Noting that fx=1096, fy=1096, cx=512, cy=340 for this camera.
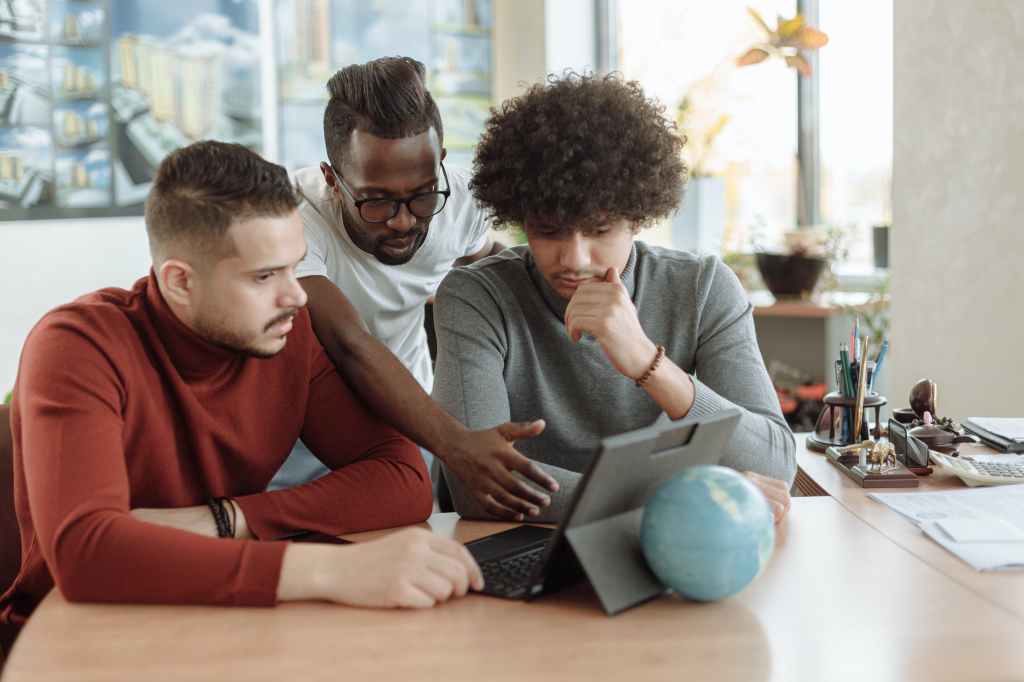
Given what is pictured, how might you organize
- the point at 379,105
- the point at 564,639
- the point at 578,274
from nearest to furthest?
the point at 564,639 < the point at 578,274 < the point at 379,105

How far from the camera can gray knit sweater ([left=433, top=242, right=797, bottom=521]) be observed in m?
1.78

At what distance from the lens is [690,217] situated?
4516 mm

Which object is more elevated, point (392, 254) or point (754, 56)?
point (754, 56)

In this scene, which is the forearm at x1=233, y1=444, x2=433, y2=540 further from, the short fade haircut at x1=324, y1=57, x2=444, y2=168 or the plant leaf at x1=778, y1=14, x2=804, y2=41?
the plant leaf at x1=778, y1=14, x2=804, y2=41

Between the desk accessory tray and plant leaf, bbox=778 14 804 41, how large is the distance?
221 cm

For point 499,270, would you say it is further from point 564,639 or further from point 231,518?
point 564,639

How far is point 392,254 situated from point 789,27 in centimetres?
217

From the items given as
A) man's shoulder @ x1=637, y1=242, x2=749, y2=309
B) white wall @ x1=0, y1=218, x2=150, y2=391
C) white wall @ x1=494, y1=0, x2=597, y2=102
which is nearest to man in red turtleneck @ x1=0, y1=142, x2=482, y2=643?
man's shoulder @ x1=637, y1=242, x2=749, y2=309

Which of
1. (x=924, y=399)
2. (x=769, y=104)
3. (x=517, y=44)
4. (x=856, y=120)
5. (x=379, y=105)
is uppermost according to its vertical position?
(x=517, y=44)

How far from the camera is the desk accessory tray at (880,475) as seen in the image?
1.76m

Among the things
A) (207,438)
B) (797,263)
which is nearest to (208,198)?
(207,438)

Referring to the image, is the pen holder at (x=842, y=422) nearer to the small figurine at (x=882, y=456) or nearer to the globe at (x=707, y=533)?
the small figurine at (x=882, y=456)

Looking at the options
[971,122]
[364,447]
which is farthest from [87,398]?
[971,122]

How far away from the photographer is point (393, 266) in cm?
227
